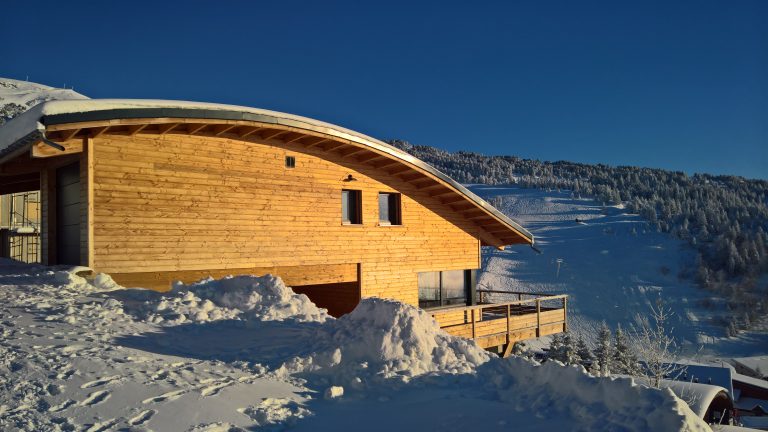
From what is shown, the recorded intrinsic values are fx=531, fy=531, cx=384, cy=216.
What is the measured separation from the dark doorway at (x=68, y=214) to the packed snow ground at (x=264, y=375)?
2.52 meters

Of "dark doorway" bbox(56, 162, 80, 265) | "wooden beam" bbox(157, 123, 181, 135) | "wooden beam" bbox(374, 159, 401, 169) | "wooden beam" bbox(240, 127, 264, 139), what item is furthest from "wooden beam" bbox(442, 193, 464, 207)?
"dark doorway" bbox(56, 162, 80, 265)

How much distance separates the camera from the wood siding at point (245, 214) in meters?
10.5

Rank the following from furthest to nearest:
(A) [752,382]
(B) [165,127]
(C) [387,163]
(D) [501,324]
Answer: (A) [752,382] → (C) [387,163] → (D) [501,324] → (B) [165,127]

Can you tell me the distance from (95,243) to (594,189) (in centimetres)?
8873

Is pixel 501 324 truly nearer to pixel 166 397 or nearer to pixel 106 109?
pixel 106 109

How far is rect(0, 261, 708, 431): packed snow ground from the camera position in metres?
4.72

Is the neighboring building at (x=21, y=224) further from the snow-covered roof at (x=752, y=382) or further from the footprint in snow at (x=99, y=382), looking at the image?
the snow-covered roof at (x=752, y=382)

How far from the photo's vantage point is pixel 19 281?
372 inches

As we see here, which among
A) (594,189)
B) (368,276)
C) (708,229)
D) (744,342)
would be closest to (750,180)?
(594,189)

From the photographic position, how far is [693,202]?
240 feet

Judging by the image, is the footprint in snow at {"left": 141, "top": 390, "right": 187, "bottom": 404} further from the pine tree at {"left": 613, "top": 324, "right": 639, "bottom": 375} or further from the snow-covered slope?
the snow-covered slope

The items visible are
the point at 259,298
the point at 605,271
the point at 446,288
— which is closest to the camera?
the point at 259,298

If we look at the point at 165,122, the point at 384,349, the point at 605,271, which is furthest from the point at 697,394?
the point at 605,271

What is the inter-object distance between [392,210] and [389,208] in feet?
0.39
